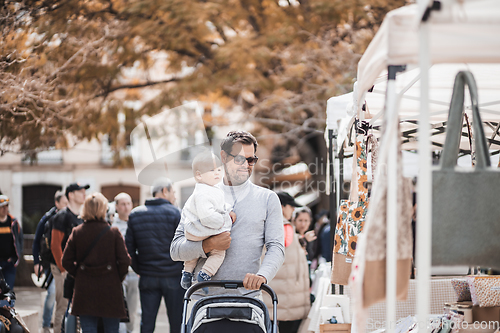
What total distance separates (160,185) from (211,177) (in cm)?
293

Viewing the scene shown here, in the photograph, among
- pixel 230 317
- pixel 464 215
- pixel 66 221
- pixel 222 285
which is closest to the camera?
pixel 464 215

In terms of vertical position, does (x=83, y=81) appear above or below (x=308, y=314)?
above

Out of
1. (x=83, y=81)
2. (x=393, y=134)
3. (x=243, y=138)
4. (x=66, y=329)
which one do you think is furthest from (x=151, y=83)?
(x=393, y=134)

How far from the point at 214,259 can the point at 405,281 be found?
4.43ft

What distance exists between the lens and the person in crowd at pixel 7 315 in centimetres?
444

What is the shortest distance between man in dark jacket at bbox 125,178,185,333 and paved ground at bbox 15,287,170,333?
7.40 feet

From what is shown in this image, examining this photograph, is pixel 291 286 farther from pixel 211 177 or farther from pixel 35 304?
pixel 35 304

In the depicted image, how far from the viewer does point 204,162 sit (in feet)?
11.0

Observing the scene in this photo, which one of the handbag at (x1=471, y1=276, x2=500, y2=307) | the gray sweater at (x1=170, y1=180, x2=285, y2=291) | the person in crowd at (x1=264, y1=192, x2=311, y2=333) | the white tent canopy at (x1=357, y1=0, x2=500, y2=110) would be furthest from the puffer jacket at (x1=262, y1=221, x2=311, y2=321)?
the white tent canopy at (x1=357, y1=0, x2=500, y2=110)

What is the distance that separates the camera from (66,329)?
19.3ft

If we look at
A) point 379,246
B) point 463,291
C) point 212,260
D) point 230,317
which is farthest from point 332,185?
point 379,246

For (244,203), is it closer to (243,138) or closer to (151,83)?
(243,138)

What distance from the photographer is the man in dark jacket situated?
18.8 feet

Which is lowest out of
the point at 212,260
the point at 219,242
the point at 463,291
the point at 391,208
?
the point at 463,291
